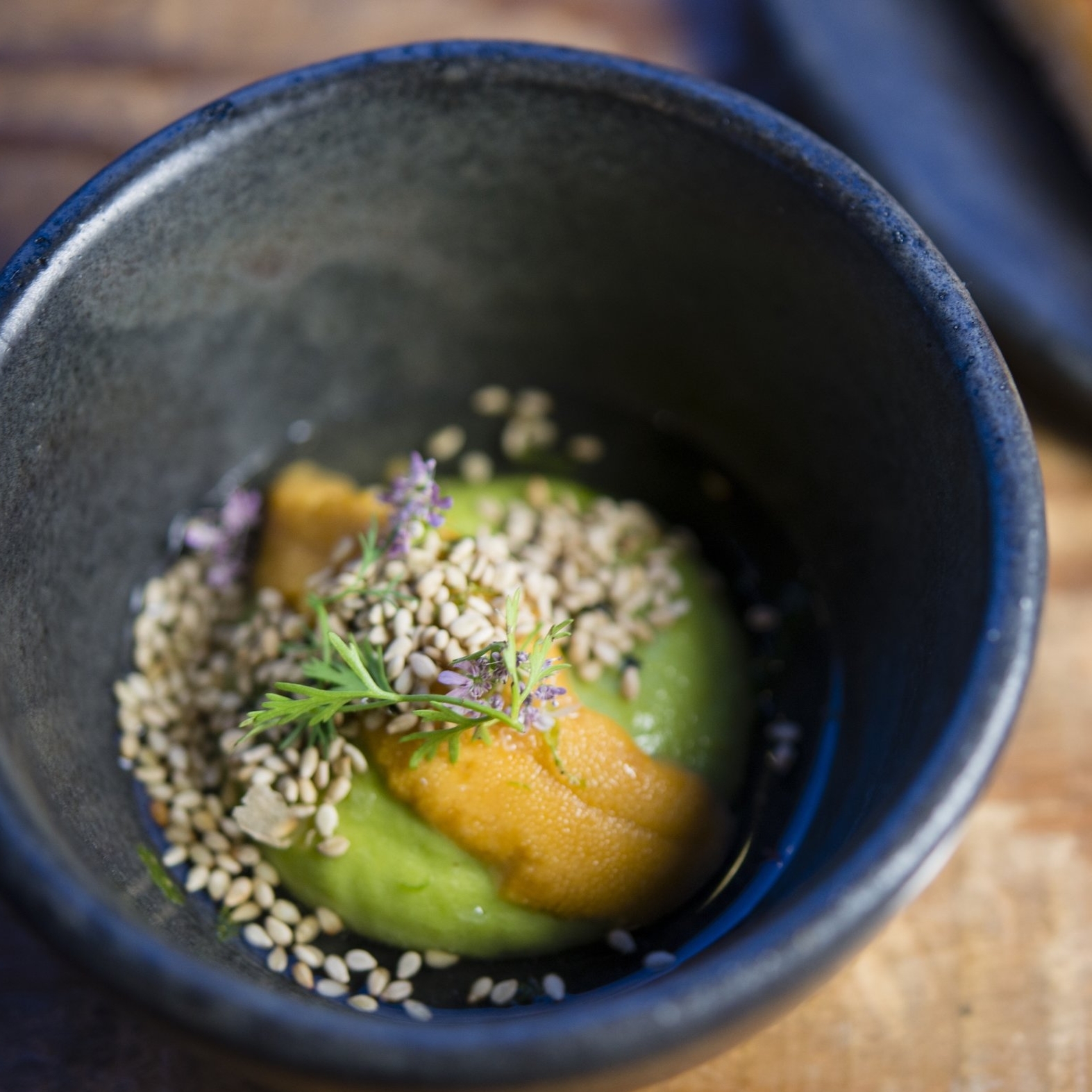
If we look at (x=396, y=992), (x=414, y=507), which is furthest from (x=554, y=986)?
(x=414, y=507)

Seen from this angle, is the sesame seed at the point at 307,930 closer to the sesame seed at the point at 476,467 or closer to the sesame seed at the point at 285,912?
the sesame seed at the point at 285,912

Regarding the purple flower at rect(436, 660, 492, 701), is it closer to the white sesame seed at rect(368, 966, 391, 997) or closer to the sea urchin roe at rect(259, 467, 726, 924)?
the sea urchin roe at rect(259, 467, 726, 924)

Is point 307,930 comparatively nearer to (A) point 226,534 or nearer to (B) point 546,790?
(B) point 546,790

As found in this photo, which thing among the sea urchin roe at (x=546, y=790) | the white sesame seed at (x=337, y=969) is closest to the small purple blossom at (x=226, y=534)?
the sea urchin roe at (x=546, y=790)

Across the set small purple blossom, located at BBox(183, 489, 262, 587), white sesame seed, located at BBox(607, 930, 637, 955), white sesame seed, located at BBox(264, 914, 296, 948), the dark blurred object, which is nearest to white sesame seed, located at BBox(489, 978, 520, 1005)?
white sesame seed, located at BBox(607, 930, 637, 955)

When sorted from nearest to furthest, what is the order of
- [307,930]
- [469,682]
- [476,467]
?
[469,682] < [307,930] < [476,467]

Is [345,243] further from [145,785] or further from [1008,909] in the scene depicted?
[1008,909]
